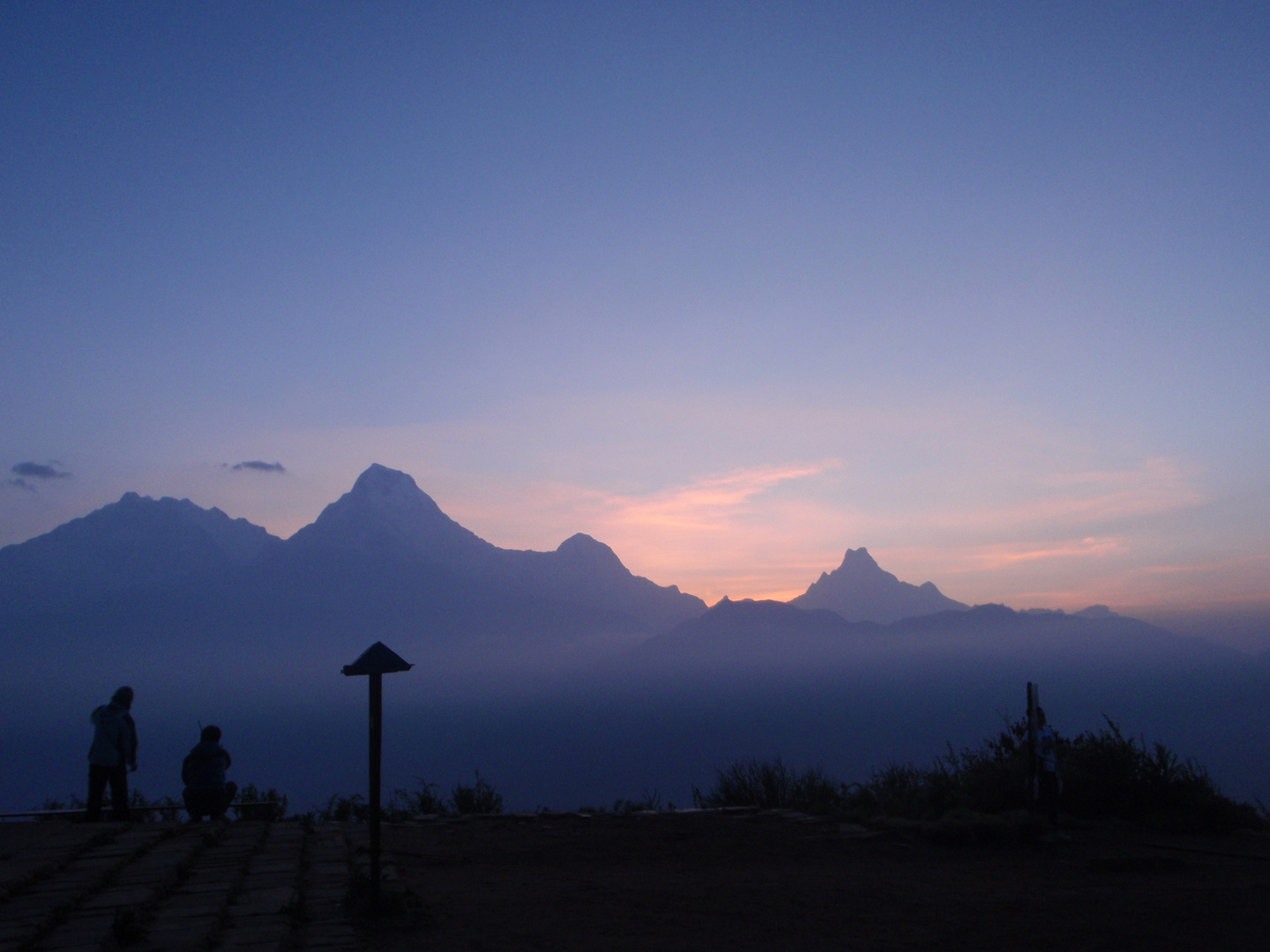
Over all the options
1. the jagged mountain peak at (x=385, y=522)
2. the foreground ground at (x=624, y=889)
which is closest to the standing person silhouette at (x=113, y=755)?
the foreground ground at (x=624, y=889)

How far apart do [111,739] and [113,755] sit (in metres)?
0.19

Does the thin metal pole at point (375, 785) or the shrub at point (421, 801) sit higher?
the thin metal pole at point (375, 785)

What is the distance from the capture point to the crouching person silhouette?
9039mm

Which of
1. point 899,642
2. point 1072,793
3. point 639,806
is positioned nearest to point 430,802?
point 639,806

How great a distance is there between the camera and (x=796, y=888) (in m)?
6.29

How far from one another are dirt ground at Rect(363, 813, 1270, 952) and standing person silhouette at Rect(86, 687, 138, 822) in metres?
3.38

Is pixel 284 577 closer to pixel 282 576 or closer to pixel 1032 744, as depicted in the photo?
pixel 282 576

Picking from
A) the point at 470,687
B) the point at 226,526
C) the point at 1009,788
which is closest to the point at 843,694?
the point at 470,687

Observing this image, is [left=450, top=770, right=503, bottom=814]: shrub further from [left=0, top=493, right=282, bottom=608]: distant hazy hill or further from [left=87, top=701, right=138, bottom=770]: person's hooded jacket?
[left=0, top=493, right=282, bottom=608]: distant hazy hill

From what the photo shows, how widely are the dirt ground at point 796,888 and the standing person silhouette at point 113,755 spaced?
338cm

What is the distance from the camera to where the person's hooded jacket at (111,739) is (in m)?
8.87

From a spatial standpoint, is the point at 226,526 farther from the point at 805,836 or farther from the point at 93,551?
the point at 805,836

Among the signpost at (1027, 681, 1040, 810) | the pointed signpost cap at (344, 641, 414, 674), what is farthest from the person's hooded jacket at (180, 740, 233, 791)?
the signpost at (1027, 681, 1040, 810)

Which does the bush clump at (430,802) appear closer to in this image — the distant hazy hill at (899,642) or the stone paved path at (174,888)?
the stone paved path at (174,888)
